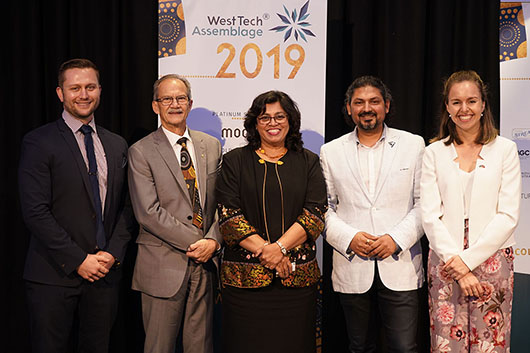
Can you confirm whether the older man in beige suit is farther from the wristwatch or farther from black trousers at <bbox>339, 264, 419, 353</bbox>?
black trousers at <bbox>339, 264, 419, 353</bbox>

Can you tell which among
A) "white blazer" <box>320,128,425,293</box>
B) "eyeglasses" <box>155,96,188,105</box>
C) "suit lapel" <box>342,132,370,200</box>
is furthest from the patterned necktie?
"suit lapel" <box>342,132,370,200</box>

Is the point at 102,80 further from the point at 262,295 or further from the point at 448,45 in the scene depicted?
the point at 448,45

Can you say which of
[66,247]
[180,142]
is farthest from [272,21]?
[66,247]

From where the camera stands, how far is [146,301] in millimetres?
2846

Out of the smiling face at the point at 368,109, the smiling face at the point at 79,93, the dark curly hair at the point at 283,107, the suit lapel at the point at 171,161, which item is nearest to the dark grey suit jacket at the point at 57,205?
the smiling face at the point at 79,93

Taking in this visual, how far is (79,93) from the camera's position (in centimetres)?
281

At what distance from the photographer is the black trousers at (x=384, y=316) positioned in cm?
283

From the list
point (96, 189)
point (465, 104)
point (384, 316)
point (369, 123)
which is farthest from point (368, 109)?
point (96, 189)

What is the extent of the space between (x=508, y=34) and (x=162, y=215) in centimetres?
287

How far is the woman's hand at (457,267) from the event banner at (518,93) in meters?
1.41

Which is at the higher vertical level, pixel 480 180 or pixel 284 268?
pixel 480 180

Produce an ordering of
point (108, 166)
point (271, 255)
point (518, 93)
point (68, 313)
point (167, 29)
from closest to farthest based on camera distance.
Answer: point (271, 255)
point (68, 313)
point (108, 166)
point (167, 29)
point (518, 93)

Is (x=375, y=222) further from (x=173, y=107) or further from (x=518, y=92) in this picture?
(x=518, y=92)

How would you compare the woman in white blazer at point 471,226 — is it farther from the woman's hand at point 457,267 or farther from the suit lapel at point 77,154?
the suit lapel at point 77,154
